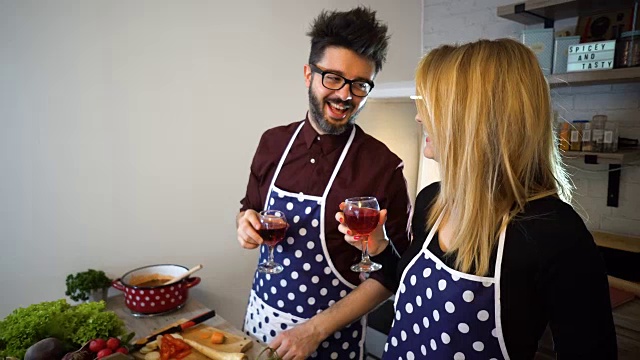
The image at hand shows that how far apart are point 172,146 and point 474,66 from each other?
1.56m

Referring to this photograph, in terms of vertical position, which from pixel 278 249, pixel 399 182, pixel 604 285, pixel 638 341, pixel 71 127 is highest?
pixel 71 127

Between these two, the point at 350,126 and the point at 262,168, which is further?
→ the point at 262,168

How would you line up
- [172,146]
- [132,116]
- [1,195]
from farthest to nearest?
1. [172,146]
2. [132,116]
3. [1,195]

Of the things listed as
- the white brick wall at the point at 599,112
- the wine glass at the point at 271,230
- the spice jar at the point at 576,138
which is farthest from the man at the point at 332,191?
the white brick wall at the point at 599,112

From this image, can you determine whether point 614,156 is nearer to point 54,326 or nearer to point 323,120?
point 323,120

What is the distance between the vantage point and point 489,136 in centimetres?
102

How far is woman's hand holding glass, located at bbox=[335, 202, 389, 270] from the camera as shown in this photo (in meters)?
1.34

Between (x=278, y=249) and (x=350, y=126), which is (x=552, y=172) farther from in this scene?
(x=278, y=249)

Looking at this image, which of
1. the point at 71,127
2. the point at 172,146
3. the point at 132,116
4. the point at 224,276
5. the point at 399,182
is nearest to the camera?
the point at 399,182

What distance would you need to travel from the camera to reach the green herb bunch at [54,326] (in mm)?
1127

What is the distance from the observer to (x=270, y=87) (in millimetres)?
2469

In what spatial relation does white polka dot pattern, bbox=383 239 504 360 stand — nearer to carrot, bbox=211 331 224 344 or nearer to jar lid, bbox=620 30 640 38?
carrot, bbox=211 331 224 344

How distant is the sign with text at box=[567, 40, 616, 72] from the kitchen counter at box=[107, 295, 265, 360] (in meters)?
2.09

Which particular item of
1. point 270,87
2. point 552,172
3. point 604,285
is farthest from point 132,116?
point 604,285
